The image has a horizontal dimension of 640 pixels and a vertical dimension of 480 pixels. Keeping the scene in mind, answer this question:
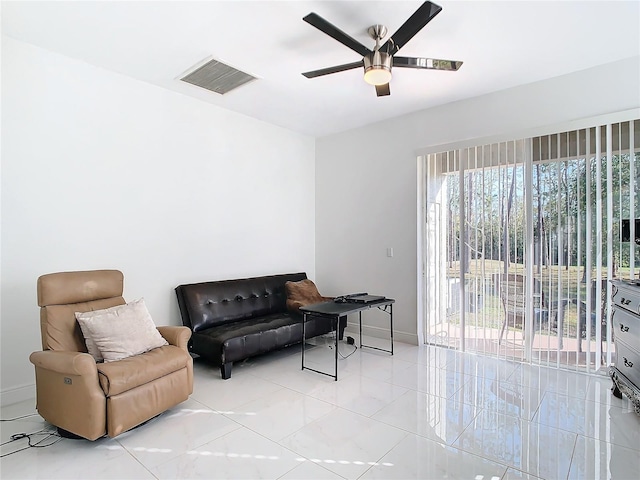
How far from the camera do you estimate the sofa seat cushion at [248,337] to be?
3.23 meters

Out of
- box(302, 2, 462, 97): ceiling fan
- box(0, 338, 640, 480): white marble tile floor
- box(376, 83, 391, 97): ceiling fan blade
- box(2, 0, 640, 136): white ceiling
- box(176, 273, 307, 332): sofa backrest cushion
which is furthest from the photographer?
box(176, 273, 307, 332): sofa backrest cushion

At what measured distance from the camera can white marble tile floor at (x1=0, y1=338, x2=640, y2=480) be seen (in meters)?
1.96

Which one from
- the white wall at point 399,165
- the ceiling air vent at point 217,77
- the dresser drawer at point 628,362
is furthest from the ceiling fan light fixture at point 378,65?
the dresser drawer at point 628,362

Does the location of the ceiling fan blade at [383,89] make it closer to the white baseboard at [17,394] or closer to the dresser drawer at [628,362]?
the dresser drawer at [628,362]

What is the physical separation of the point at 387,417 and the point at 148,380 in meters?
1.68

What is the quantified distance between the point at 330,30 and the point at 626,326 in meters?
2.95

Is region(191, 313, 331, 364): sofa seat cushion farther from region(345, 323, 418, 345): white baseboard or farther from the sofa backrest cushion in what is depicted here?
region(345, 323, 418, 345): white baseboard

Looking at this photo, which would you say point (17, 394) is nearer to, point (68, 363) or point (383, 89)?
point (68, 363)

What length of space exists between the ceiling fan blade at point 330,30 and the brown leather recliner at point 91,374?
2.40 metres

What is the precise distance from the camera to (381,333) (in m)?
4.66

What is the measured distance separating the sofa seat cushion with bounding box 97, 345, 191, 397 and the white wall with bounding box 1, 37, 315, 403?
1101mm

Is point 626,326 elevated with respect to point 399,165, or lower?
lower

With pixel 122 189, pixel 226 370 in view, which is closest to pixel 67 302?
pixel 122 189

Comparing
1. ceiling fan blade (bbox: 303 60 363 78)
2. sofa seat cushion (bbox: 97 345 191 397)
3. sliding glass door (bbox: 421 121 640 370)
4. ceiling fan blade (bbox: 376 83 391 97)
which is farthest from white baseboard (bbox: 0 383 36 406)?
sliding glass door (bbox: 421 121 640 370)
